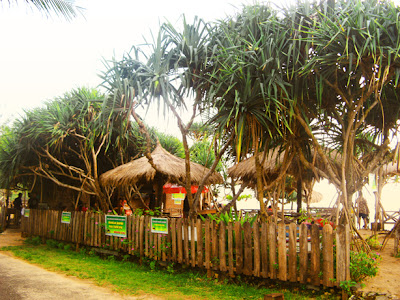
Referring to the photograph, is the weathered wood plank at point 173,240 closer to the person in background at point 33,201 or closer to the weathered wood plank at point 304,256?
the weathered wood plank at point 304,256

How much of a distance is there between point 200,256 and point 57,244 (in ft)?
19.8

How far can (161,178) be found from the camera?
414 inches

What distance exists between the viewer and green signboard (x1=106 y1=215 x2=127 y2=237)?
8062 millimetres

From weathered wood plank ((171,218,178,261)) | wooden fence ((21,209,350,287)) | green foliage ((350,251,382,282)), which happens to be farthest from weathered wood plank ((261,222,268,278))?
weathered wood plank ((171,218,178,261))

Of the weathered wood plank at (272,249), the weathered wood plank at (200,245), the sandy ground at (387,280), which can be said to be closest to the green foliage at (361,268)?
the sandy ground at (387,280)

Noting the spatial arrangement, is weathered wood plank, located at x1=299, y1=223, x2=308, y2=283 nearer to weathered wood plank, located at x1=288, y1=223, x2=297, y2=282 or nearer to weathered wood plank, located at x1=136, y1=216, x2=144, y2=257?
weathered wood plank, located at x1=288, y1=223, x2=297, y2=282

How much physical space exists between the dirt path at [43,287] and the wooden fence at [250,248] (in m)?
1.32

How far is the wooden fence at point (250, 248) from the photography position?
4.77 metres

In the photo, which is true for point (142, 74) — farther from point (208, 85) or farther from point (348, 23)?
point (348, 23)

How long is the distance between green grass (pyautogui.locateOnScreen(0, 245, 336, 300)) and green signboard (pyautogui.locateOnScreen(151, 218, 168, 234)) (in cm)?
72

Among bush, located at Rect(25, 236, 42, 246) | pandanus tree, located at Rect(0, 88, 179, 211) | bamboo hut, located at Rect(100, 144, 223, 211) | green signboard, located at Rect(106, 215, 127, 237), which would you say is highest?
pandanus tree, located at Rect(0, 88, 179, 211)

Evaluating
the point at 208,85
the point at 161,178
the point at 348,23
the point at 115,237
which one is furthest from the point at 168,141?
the point at 348,23

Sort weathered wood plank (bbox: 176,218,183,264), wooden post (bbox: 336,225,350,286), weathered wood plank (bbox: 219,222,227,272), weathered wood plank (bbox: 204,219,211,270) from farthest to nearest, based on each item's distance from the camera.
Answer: weathered wood plank (bbox: 176,218,183,264)
weathered wood plank (bbox: 204,219,211,270)
weathered wood plank (bbox: 219,222,227,272)
wooden post (bbox: 336,225,350,286)

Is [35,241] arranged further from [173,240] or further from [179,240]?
[179,240]
